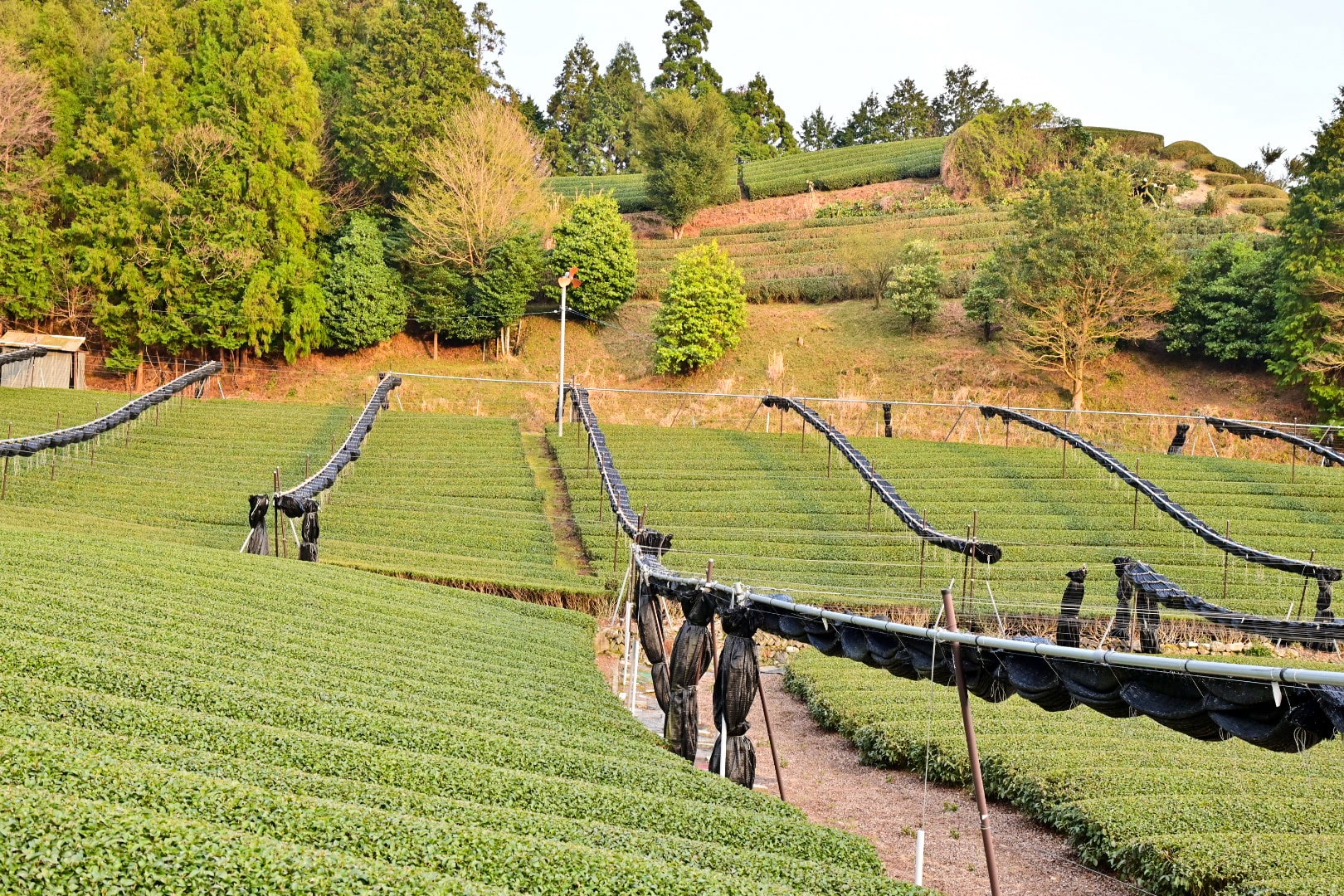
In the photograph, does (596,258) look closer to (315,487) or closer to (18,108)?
(18,108)

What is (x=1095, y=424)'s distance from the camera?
39.1 m

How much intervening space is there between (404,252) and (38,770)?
40708 millimetres

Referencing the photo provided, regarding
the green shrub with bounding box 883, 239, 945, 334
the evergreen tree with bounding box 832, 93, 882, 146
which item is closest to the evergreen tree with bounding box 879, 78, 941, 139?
the evergreen tree with bounding box 832, 93, 882, 146

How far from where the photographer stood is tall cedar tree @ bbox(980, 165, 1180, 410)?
128 ft

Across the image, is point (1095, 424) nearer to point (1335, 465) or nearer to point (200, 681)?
point (1335, 465)

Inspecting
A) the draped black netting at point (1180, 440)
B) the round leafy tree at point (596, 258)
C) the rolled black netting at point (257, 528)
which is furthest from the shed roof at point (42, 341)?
the draped black netting at point (1180, 440)

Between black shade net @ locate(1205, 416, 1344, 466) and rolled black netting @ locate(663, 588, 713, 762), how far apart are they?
2293 cm

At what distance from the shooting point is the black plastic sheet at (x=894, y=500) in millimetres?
21422

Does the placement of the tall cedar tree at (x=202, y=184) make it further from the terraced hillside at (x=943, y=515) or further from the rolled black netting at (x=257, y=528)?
the rolled black netting at (x=257, y=528)

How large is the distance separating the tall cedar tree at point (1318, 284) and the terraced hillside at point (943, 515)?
25.0ft

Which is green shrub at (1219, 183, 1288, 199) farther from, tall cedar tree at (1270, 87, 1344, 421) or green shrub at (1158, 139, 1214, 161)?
tall cedar tree at (1270, 87, 1344, 421)

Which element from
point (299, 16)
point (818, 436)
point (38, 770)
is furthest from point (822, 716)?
point (299, 16)

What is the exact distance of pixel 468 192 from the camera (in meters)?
44.2

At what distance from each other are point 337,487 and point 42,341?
17.8 metres
